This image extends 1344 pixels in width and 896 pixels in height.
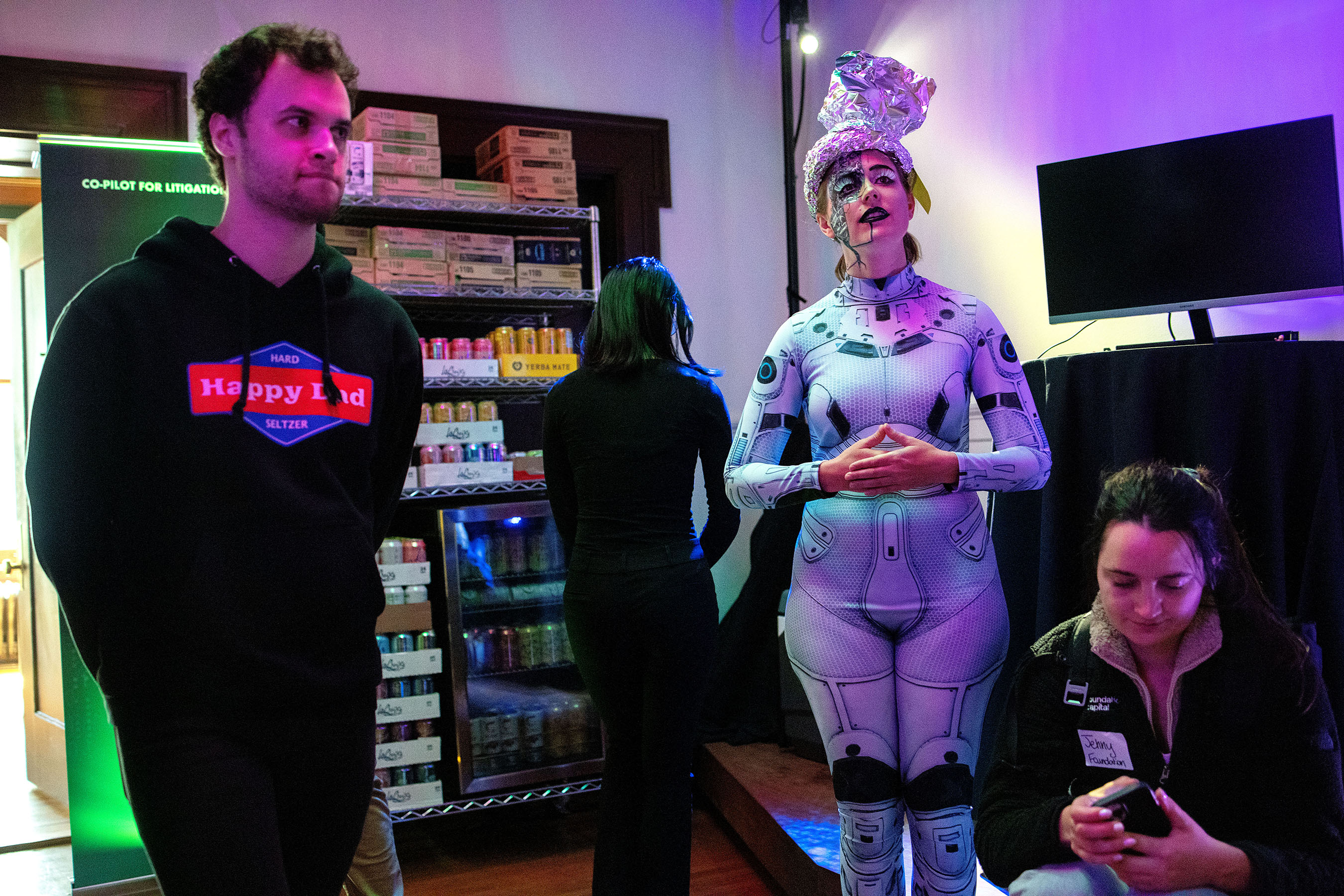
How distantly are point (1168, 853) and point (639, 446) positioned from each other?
1.31 m

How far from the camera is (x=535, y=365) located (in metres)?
3.69

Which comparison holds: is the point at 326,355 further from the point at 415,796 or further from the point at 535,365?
the point at 415,796

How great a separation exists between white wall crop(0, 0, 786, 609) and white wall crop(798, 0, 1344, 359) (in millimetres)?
423

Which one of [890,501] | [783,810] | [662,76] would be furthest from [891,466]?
[662,76]

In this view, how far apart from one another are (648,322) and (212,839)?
143cm

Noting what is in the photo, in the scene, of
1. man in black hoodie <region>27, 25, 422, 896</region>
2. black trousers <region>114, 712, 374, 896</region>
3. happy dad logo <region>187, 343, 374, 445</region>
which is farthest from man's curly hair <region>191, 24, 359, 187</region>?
black trousers <region>114, 712, 374, 896</region>

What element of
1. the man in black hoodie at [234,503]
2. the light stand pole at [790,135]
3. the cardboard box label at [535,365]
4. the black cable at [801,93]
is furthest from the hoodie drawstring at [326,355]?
the black cable at [801,93]

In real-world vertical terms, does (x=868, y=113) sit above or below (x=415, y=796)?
above

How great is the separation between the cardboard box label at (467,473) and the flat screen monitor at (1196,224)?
6.27 feet

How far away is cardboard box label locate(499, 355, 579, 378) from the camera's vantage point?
3.65m

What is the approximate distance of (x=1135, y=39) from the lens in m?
2.79

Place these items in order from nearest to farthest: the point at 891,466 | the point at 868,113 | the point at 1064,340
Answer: the point at 891,466
the point at 868,113
the point at 1064,340

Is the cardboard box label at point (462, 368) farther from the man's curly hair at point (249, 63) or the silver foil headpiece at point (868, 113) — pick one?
the man's curly hair at point (249, 63)

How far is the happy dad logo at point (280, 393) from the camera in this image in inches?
54.2
